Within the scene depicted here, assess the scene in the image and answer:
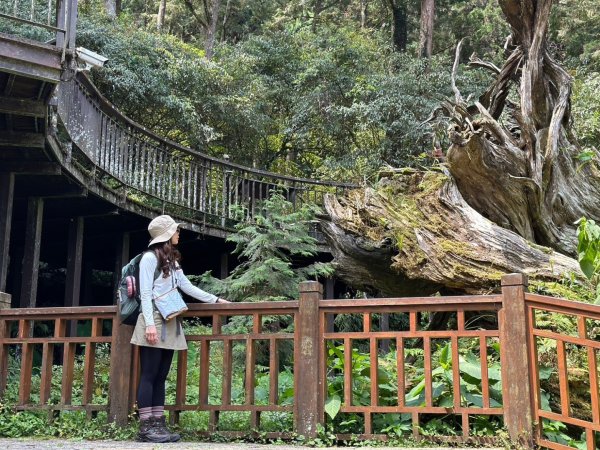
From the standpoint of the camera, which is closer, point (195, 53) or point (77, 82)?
point (77, 82)

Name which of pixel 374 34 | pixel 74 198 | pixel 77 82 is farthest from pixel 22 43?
pixel 374 34

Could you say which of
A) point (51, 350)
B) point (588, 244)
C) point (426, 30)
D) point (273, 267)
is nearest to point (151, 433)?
point (51, 350)

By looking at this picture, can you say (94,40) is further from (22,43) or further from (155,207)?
(22,43)

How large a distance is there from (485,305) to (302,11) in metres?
24.8

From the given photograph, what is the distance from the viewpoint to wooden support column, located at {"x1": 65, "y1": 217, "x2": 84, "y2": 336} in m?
10.1

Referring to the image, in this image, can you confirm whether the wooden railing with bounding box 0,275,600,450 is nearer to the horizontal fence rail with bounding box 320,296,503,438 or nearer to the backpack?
the horizontal fence rail with bounding box 320,296,503,438

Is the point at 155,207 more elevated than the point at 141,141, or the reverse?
the point at 141,141

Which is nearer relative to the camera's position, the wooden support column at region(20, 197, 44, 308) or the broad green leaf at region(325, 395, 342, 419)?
the broad green leaf at region(325, 395, 342, 419)

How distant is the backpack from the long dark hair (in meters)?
0.05

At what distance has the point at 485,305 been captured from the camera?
15.6ft

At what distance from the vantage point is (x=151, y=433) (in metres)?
4.88

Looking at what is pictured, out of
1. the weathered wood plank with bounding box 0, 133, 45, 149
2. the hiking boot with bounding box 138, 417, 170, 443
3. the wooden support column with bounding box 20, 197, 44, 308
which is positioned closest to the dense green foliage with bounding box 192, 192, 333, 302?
the wooden support column with bounding box 20, 197, 44, 308

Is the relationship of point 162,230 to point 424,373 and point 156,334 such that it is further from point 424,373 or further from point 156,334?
point 424,373

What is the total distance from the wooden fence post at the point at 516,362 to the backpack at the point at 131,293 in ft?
8.36
